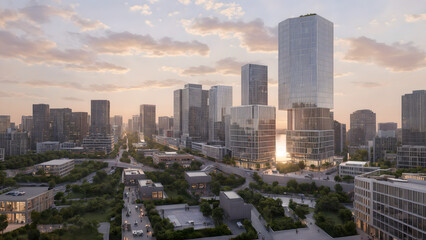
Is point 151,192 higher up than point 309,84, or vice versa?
point 309,84

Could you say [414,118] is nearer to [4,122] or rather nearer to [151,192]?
[151,192]

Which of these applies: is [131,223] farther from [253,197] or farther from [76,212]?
[253,197]

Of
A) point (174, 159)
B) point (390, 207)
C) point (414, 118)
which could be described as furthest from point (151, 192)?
point (414, 118)

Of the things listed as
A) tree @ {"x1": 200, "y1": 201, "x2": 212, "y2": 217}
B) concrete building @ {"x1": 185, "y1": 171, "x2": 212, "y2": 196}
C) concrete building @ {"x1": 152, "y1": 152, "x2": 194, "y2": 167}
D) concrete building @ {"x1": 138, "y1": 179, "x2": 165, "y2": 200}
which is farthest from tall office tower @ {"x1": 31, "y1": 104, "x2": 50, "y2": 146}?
tree @ {"x1": 200, "y1": 201, "x2": 212, "y2": 217}

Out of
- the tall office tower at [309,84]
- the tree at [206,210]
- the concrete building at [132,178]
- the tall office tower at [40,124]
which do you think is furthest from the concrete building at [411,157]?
the tall office tower at [40,124]

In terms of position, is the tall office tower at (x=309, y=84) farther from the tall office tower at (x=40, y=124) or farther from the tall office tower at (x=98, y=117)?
the tall office tower at (x=40, y=124)

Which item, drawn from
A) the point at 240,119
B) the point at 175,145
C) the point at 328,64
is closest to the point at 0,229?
the point at 240,119
